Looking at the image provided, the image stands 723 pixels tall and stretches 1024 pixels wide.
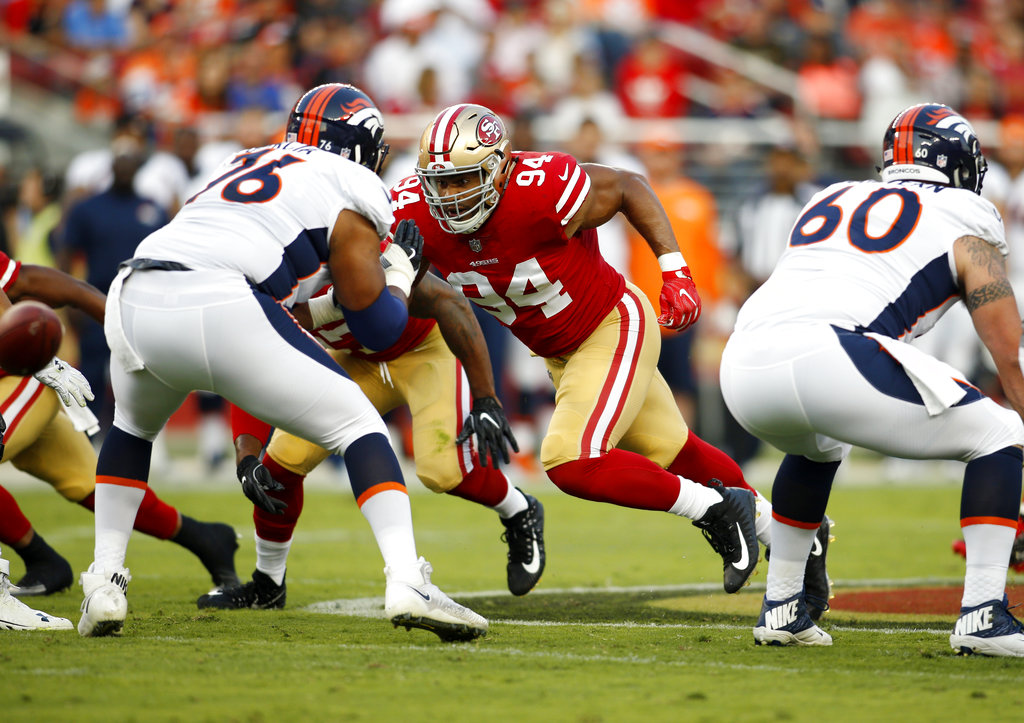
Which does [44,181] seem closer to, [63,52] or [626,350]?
[63,52]

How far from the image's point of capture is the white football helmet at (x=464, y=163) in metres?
5.00

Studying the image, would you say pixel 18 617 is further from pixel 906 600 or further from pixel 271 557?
pixel 906 600

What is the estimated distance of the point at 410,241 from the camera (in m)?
4.77

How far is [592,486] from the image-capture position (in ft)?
16.3

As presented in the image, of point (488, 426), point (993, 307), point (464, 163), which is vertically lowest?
point (488, 426)

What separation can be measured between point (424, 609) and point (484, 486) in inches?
57.8

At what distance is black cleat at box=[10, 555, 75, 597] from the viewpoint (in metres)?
5.58

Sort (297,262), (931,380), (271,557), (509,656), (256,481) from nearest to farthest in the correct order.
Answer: (931,380) → (509,656) → (297,262) → (256,481) → (271,557)

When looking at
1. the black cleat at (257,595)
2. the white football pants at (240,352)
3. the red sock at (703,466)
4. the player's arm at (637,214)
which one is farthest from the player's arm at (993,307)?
the black cleat at (257,595)

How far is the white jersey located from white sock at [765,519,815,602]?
1.67m

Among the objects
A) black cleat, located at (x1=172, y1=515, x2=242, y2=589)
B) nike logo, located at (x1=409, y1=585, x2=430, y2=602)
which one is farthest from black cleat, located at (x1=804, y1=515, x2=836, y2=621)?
black cleat, located at (x1=172, y1=515, x2=242, y2=589)

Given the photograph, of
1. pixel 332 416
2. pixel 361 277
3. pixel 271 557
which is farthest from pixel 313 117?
pixel 271 557

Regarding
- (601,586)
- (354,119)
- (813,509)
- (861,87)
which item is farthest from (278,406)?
(861,87)

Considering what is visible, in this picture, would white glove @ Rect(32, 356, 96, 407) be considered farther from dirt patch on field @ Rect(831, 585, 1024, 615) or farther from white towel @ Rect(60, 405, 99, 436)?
dirt patch on field @ Rect(831, 585, 1024, 615)
